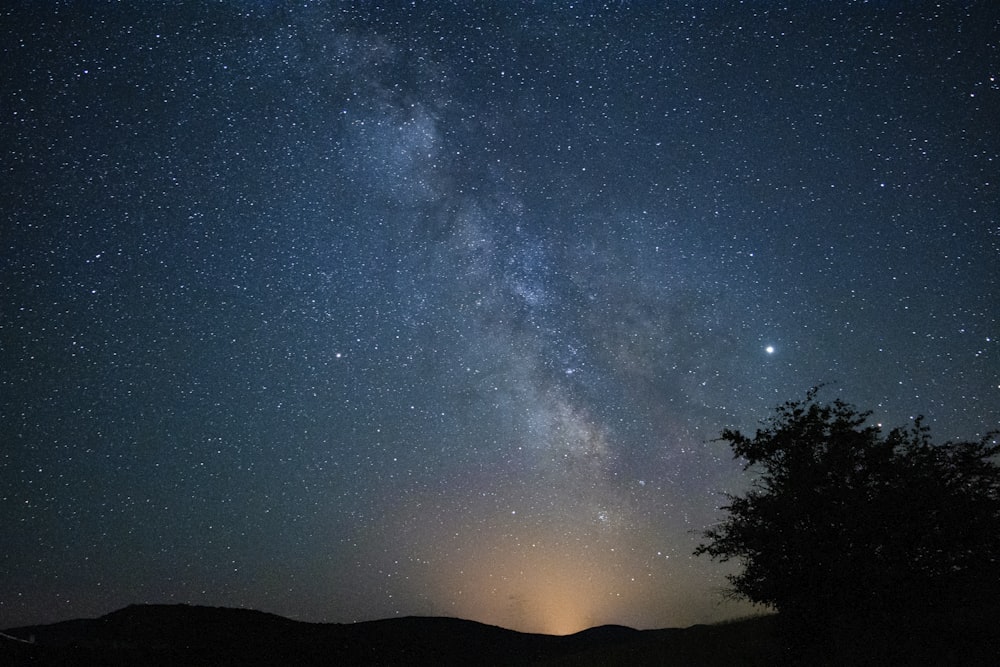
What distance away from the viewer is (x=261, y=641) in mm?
58469

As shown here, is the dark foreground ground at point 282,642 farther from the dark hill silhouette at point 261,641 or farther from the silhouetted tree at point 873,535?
the silhouetted tree at point 873,535

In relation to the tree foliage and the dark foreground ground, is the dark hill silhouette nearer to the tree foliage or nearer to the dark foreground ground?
the dark foreground ground

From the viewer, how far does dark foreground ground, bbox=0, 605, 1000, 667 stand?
33000 millimetres

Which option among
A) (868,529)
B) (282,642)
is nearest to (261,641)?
(282,642)

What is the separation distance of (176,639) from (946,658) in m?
68.0

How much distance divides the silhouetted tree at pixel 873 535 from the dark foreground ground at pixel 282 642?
9829 millimetres

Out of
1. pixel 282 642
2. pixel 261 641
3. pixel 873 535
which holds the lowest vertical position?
pixel 282 642

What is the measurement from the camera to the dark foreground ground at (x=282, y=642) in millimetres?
33000

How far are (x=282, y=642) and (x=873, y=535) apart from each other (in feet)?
211

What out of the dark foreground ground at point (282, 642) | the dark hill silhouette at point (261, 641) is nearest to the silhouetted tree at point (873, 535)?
the dark foreground ground at point (282, 642)

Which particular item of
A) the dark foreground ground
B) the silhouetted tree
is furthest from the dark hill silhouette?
the silhouetted tree

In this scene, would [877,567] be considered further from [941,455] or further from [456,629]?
[456,629]

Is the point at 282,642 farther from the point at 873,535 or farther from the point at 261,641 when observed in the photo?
the point at 873,535

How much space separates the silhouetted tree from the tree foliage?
0.02 metres
